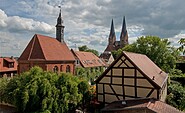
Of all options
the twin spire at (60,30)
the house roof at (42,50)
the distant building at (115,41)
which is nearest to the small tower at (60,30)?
the twin spire at (60,30)

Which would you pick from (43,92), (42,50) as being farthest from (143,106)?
(42,50)

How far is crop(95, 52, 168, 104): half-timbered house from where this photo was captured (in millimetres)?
15281

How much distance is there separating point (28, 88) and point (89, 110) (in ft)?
21.7

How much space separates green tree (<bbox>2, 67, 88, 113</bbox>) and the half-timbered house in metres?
2.69

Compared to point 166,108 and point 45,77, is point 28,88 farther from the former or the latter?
point 166,108

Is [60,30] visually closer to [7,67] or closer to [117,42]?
[7,67]

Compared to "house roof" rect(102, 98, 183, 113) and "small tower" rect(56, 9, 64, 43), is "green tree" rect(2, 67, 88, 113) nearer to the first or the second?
"house roof" rect(102, 98, 183, 113)

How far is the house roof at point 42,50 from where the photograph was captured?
24719 mm

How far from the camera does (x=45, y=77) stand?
15.6 meters

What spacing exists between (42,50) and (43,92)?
11.5m

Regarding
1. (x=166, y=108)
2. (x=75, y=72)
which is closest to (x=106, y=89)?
(x=166, y=108)

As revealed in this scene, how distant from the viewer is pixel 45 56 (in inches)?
972

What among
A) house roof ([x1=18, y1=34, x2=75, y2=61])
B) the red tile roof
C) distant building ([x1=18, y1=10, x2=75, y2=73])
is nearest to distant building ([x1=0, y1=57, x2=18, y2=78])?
distant building ([x1=18, y1=10, x2=75, y2=73])

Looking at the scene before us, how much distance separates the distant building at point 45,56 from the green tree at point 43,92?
8382mm
